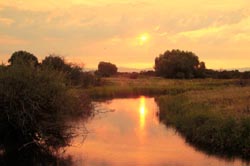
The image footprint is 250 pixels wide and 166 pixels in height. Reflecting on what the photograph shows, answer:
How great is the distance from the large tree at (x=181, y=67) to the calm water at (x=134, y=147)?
57.4m

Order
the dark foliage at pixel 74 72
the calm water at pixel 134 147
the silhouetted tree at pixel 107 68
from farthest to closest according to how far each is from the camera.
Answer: the silhouetted tree at pixel 107 68
the dark foliage at pixel 74 72
the calm water at pixel 134 147

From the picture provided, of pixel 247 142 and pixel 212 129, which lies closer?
pixel 247 142

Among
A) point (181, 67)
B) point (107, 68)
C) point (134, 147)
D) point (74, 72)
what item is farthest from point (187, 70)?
point (134, 147)

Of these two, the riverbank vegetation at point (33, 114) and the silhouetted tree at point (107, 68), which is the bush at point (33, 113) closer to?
the riverbank vegetation at point (33, 114)

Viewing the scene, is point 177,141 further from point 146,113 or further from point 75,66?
point 75,66

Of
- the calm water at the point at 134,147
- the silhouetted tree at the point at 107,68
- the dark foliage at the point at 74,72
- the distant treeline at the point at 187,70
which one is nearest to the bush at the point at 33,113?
the calm water at the point at 134,147

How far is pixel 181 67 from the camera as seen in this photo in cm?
8631

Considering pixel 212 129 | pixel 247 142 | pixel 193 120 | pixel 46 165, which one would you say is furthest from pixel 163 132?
pixel 46 165

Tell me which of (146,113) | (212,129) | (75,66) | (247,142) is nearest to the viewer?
(247,142)

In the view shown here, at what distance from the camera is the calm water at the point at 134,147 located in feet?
57.8

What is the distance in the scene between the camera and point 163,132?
80.7 ft

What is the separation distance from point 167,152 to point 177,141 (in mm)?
2450

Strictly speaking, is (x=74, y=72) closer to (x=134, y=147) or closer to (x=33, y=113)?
(x=134, y=147)

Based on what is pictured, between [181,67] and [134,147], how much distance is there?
66.7 m
